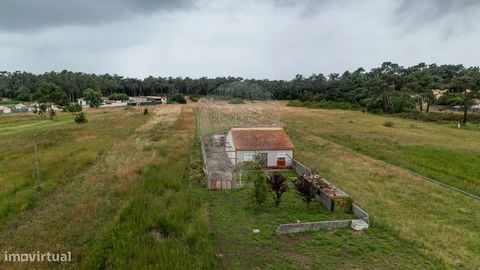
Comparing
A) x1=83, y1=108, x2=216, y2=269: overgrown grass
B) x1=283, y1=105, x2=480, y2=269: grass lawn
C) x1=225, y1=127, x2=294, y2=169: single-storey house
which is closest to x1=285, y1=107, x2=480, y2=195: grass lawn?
x1=283, y1=105, x2=480, y2=269: grass lawn

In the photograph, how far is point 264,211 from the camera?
57.8ft

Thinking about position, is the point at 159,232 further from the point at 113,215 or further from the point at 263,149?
the point at 263,149

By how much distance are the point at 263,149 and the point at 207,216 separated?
37.0ft

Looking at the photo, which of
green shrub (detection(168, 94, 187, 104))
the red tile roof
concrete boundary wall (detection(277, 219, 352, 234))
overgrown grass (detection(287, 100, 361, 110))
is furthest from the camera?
green shrub (detection(168, 94, 187, 104))

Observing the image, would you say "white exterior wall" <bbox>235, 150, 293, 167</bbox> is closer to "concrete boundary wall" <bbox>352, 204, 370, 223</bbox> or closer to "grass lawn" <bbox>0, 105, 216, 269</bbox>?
"grass lawn" <bbox>0, 105, 216, 269</bbox>

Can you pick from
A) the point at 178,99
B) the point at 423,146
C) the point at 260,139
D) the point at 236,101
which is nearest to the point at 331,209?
the point at 260,139

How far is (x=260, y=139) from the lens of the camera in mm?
28109

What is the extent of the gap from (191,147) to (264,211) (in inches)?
764

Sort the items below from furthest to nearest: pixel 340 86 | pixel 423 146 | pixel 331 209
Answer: pixel 340 86
pixel 423 146
pixel 331 209

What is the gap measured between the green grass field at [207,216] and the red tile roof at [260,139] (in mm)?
3020

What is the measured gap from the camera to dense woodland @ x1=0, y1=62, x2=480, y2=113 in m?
77.2

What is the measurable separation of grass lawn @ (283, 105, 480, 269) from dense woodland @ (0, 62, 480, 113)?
1323cm

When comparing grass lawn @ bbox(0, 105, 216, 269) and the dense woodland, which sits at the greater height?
the dense woodland

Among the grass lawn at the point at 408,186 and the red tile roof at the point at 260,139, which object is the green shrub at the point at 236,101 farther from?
the red tile roof at the point at 260,139
